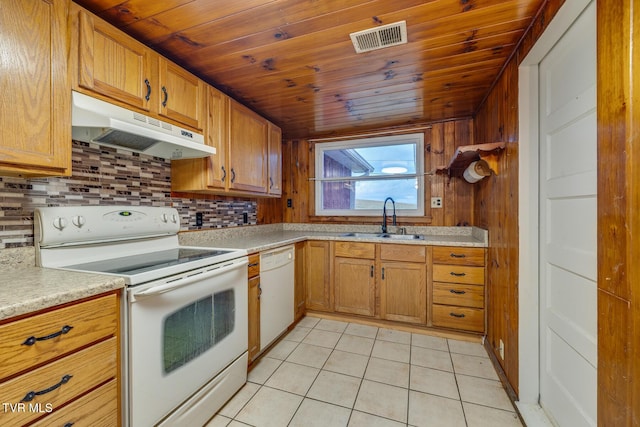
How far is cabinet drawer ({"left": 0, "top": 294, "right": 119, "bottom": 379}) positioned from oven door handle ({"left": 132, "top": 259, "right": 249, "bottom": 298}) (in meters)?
0.11

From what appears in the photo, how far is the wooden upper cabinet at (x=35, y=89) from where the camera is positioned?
3.18 ft

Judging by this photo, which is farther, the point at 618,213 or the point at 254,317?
the point at 254,317

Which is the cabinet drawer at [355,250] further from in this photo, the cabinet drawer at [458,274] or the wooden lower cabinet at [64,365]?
the wooden lower cabinet at [64,365]

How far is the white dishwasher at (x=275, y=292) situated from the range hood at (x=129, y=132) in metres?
0.92

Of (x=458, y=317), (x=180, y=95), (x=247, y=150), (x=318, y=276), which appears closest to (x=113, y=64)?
(x=180, y=95)

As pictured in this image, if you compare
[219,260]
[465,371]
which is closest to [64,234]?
[219,260]

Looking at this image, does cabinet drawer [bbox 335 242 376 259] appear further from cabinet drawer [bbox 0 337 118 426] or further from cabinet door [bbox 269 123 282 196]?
cabinet drawer [bbox 0 337 118 426]

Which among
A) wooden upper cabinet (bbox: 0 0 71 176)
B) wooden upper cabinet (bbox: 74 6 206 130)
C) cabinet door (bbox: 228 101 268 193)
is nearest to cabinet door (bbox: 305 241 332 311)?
cabinet door (bbox: 228 101 268 193)

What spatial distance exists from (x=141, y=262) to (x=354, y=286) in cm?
185

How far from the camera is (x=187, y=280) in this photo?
1271mm

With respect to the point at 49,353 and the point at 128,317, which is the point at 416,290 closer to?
the point at 128,317

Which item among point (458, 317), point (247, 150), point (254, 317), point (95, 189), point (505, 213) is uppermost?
point (247, 150)

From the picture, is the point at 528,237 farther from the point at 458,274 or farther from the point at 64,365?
the point at 64,365

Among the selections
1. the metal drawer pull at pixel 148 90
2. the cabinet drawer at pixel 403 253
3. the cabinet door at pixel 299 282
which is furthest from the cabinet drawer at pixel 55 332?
the cabinet drawer at pixel 403 253
